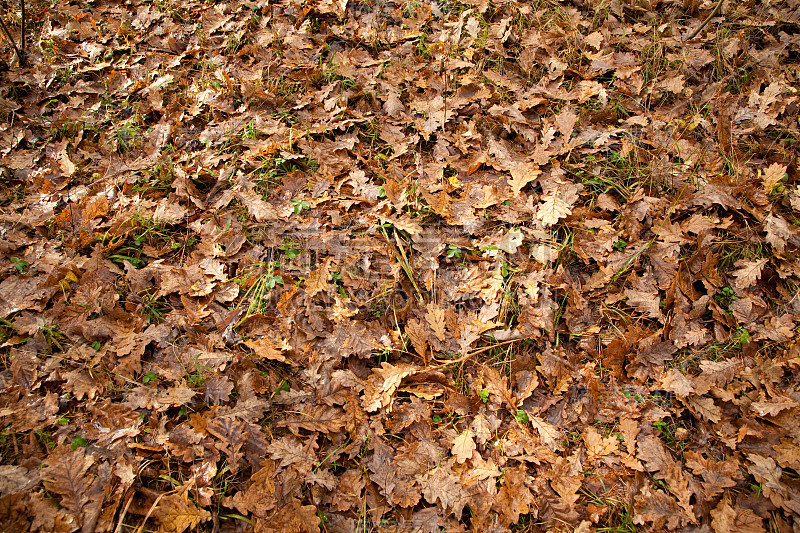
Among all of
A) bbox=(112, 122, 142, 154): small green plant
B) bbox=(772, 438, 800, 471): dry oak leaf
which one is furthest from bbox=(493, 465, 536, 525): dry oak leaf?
bbox=(112, 122, 142, 154): small green plant

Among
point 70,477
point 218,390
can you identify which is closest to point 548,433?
point 218,390

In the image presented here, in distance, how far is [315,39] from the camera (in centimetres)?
399

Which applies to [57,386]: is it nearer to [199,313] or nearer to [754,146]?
[199,313]

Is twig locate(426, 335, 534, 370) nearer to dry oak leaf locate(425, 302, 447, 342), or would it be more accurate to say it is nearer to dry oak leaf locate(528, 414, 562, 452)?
dry oak leaf locate(425, 302, 447, 342)

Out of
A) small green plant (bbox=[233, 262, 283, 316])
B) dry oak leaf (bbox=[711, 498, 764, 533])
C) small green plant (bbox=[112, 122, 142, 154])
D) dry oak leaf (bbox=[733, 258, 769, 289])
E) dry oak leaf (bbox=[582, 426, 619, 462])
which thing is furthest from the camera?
small green plant (bbox=[112, 122, 142, 154])

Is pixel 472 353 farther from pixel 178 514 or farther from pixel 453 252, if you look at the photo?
pixel 178 514

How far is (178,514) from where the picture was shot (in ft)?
6.29

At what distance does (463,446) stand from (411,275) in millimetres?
1057

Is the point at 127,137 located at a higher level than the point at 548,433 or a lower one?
higher

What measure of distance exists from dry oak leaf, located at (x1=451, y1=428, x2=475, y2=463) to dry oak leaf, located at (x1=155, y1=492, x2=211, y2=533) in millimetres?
1194

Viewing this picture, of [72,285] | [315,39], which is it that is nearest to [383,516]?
[72,285]

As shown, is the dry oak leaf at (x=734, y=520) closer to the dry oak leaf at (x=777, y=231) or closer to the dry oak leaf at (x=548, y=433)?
the dry oak leaf at (x=548, y=433)

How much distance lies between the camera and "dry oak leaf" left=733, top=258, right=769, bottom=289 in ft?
8.20

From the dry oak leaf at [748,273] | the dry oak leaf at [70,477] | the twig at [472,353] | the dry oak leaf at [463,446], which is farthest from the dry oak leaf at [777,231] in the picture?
the dry oak leaf at [70,477]
